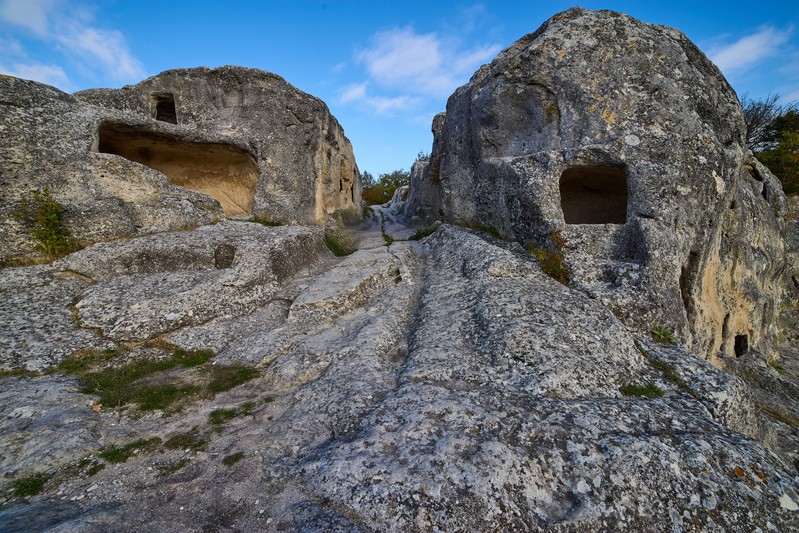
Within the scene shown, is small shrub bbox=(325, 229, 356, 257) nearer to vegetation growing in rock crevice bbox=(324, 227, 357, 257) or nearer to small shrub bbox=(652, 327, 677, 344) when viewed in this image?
vegetation growing in rock crevice bbox=(324, 227, 357, 257)

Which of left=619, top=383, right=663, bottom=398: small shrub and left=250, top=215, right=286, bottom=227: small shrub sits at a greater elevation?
left=250, top=215, right=286, bottom=227: small shrub

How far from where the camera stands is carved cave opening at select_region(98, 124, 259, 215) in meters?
13.8

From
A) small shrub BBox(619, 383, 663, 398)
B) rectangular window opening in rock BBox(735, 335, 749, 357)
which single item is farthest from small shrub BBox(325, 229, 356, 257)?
rectangular window opening in rock BBox(735, 335, 749, 357)

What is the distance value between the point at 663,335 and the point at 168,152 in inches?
672

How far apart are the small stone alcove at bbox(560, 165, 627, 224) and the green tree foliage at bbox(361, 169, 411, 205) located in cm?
2665

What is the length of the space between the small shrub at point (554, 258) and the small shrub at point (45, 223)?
12046 millimetres

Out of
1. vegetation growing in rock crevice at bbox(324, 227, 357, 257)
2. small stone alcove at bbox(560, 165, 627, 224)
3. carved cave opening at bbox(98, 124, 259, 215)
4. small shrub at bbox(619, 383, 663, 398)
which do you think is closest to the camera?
small shrub at bbox(619, 383, 663, 398)

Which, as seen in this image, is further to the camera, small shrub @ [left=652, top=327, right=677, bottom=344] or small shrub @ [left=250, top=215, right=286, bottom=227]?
small shrub @ [left=250, top=215, right=286, bottom=227]

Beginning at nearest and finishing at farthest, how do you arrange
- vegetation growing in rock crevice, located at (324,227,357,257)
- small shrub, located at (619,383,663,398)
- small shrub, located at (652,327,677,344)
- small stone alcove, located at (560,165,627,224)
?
small shrub, located at (619,383,663,398) < small shrub, located at (652,327,677,344) < small stone alcove, located at (560,165,627,224) < vegetation growing in rock crevice, located at (324,227,357,257)

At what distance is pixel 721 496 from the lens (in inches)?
164

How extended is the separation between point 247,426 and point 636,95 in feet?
39.2

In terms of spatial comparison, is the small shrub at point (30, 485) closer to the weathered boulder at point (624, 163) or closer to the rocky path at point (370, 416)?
the rocky path at point (370, 416)

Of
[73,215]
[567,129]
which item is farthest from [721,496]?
[73,215]

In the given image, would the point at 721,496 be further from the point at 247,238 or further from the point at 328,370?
the point at 247,238
